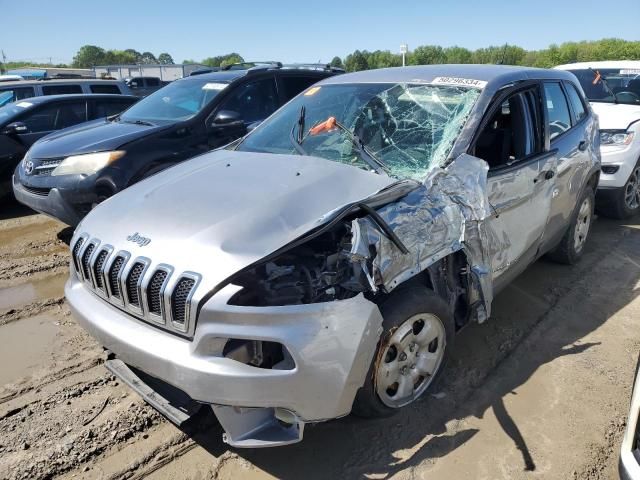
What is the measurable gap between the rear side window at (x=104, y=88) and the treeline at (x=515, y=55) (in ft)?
65.0

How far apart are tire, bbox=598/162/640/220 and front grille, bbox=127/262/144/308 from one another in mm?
5732

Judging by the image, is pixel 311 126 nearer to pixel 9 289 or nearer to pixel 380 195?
pixel 380 195

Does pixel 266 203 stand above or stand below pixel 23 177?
above

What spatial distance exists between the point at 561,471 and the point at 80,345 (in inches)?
122

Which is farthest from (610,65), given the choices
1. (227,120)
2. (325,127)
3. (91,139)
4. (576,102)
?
(91,139)

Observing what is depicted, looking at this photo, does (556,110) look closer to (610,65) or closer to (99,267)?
(99,267)

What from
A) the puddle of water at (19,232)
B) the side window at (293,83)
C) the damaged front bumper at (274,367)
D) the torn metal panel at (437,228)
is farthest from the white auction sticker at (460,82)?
the puddle of water at (19,232)

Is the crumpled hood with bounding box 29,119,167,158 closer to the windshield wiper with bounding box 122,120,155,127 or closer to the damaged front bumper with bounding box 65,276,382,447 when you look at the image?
the windshield wiper with bounding box 122,120,155,127

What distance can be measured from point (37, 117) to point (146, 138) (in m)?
3.30

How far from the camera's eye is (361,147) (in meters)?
3.09

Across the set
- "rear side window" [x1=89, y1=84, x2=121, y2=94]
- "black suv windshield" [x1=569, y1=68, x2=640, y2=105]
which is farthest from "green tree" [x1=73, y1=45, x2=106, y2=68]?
"black suv windshield" [x1=569, y1=68, x2=640, y2=105]

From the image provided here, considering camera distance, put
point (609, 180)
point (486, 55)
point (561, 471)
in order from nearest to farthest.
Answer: point (561, 471) → point (609, 180) → point (486, 55)

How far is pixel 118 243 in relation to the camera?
244 cm

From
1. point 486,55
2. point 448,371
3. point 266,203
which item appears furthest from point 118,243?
point 486,55
